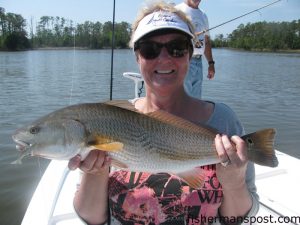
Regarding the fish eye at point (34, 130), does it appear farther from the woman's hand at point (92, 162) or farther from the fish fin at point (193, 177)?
the fish fin at point (193, 177)

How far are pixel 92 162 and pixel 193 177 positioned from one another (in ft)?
1.99

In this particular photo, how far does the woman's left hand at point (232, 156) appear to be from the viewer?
6.79ft

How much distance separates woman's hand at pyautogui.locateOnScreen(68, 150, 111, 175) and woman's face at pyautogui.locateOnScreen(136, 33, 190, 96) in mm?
617

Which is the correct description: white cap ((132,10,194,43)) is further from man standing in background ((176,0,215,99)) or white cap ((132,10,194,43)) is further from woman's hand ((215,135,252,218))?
man standing in background ((176,0,215,99))

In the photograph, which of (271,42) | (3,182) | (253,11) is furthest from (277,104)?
(271,42)

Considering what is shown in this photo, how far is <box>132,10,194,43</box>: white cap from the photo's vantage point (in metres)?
2.29

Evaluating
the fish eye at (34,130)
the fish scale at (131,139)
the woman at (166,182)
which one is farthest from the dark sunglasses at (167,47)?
the fish eye at (34,130)

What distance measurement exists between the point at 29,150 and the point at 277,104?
52.4ft

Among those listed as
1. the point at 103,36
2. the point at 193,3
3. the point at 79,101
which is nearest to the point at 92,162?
the point at 193,3

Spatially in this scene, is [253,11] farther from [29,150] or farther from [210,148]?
[29,150]

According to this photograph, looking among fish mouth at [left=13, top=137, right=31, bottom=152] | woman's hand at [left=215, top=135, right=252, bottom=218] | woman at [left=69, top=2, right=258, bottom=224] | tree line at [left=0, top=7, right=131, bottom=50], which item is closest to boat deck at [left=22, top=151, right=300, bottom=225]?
woman at [left=69, top=2, right=258, bottom=224]

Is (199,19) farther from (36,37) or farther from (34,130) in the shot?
(36,37)

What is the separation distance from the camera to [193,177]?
87.4 inches

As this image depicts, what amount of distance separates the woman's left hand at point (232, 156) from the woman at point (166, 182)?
1 cm
